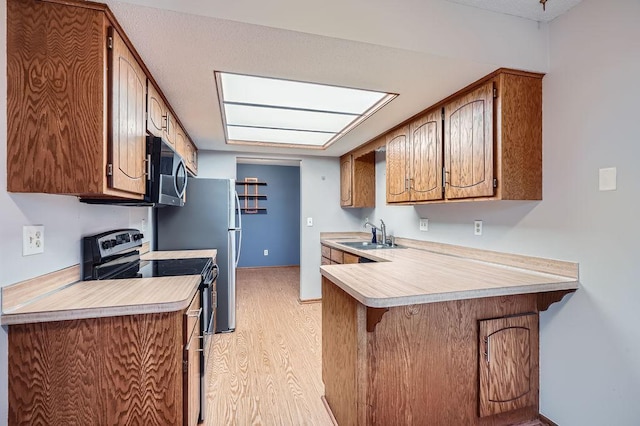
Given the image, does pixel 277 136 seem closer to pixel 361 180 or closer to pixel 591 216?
pixel 361 180

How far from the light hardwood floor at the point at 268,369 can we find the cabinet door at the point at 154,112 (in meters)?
1.79

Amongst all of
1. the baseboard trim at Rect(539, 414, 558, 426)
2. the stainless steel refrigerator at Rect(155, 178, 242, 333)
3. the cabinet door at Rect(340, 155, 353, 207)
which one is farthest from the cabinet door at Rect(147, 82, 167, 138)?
the baseboard trim at Rect(539, 414, 558, 426)

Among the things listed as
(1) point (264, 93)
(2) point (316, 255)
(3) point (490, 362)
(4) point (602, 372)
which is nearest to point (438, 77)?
(1) point (264, 93)

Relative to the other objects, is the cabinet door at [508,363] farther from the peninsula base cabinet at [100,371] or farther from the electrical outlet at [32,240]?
the electrical outlet at [32,240]

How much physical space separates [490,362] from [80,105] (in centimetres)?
231

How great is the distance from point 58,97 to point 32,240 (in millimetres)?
596

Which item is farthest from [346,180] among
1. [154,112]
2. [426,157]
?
[154,112]

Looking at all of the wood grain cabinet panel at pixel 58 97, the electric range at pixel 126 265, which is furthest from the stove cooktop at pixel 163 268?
the wood grain cabinet panel at pixel 58 97

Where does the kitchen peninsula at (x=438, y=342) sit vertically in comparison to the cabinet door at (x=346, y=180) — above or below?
below

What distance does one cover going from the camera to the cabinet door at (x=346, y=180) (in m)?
3.99

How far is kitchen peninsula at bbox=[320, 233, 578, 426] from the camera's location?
4.68 ft

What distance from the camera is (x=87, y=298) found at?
1.26m

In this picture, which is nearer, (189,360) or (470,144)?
(189,360)

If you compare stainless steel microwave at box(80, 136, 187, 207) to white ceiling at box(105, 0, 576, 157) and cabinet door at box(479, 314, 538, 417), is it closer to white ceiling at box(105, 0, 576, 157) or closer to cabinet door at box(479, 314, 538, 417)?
white ceiling at box(105, 0, 576, 157)
